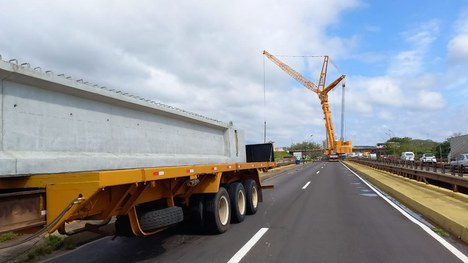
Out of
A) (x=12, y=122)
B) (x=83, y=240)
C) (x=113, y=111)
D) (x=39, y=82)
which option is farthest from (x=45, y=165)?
(x=83, y=240)

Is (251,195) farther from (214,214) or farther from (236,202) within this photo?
(214,214)

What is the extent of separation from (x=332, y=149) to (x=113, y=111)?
79.6m

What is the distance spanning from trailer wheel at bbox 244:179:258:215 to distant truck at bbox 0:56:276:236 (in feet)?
4.91

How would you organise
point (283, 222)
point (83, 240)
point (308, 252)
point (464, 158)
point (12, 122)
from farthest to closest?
point (464, 158) < point (283, 222) < point (83, 240) < point (308, 252) < point (12, 122)

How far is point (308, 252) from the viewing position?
732cm

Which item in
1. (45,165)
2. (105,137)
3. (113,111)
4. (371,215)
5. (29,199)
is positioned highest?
(113,111)

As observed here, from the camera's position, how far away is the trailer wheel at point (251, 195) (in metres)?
11.8

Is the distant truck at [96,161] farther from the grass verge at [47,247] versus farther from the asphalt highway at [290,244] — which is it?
the grass verge at [47,247]

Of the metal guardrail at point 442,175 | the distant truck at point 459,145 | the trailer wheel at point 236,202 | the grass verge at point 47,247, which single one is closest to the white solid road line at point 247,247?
the trailer wheel at point 236,202

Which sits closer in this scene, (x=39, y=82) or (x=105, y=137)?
(x=39, y=82)

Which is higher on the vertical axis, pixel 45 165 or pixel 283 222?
pixel 45 165

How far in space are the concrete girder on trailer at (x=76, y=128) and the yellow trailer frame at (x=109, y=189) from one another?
0.42 metres

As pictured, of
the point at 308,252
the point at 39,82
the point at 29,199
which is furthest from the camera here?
the point at 308,252

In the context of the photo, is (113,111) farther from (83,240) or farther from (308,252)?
(308,252)
